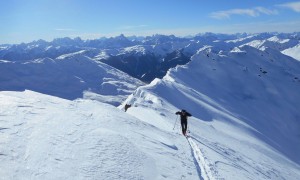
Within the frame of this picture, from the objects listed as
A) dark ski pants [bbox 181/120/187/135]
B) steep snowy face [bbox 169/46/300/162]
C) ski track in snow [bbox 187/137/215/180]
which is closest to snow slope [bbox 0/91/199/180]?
ski track in snow [bbox 187/137/215/180]

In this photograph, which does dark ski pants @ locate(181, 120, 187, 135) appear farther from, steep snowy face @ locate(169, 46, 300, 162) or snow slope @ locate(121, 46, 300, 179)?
steep snowy face @ locate(169, 46, 300, 162)

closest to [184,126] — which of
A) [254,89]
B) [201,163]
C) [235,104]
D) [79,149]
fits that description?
[201,163]

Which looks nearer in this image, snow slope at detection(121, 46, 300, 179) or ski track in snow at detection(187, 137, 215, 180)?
ski track in snow at detection(187, 137, 215, 180)

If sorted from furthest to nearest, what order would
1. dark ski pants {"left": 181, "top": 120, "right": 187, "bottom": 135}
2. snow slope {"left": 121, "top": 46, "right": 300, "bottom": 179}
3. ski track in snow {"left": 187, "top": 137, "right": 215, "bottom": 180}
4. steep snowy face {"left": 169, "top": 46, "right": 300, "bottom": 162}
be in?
steep snowy face {"left": 169, "top": 46, "right": 300, "bottom": 162} → snow slope {"left": 121, "top": 46, "right": 300, "bottom": 179} → dark ski pants {"left": 181, "top": 120, "right": 187, "bottom": 135} → ski track in snow {"left": 187, "top": 137, "right": 215, "bottom": 180}

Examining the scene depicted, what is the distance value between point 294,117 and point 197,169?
9461 cm

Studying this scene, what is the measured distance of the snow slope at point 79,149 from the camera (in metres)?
14.9

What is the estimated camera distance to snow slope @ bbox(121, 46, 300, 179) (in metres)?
40.1

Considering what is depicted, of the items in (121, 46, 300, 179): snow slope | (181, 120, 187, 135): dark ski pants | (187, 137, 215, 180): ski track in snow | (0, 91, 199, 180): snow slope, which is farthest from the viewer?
(121, 46, 300, 179): snow slope

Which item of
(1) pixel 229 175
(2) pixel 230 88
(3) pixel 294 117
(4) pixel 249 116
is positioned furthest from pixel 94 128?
(2) pixel 230 88

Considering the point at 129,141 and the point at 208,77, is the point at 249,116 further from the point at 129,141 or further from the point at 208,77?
the point at 129,141

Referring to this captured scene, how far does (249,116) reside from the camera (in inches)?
3637

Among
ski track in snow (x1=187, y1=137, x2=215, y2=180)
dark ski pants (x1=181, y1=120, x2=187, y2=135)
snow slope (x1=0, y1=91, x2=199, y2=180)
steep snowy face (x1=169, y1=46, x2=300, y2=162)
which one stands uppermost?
snow slope (x1=0, y1=91, x2=199, y2=180)

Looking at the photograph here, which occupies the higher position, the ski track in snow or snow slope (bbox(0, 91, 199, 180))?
snow slope (bbox(0, 91, 199, 180))

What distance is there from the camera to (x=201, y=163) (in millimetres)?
20219
